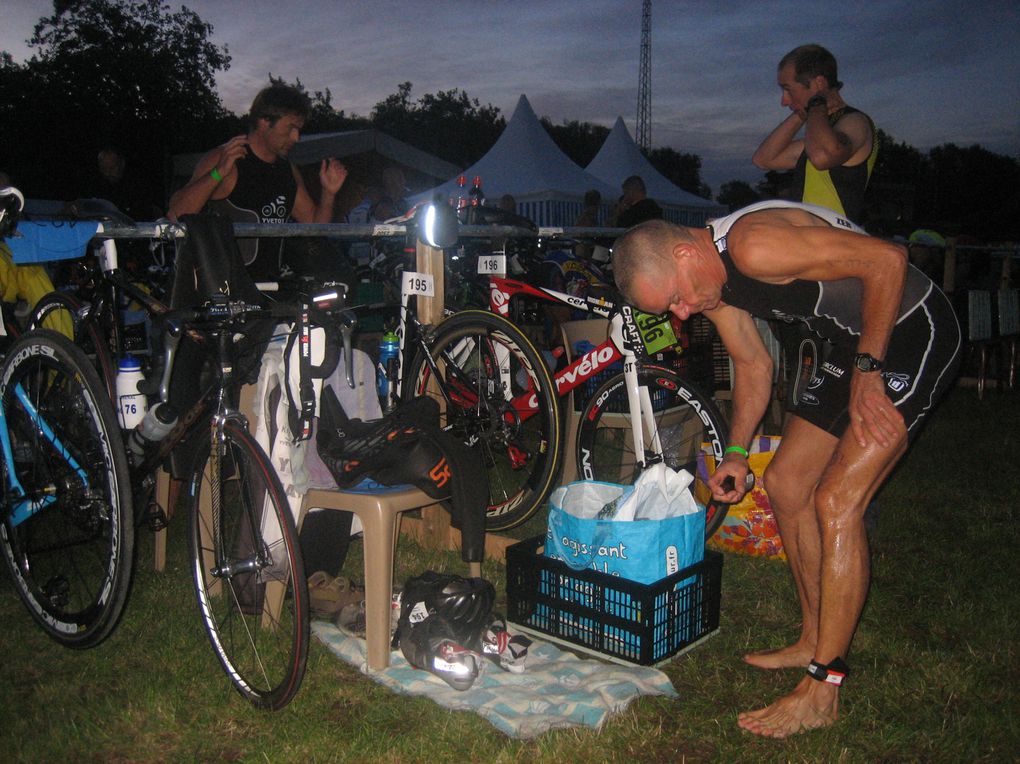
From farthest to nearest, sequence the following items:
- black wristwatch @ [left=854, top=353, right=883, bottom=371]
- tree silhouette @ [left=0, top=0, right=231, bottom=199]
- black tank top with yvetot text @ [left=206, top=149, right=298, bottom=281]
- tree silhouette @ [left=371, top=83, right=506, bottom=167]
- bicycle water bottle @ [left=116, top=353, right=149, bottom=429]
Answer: tree silhouette @ [left=371, top=83, right=506, bottom=167], tree silhouette @ [left=0, top=0, right=231, bottom=199], black tank top with yvetot text @ [left=206, top=149, right=298, bottom=281], bicycle water bottle @ [left=116, top=353, right=149, bottom=429], black wristwatch @ [left=854, top=353, right=883, bottom=371]

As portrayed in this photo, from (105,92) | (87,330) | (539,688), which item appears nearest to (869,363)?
(539,688)

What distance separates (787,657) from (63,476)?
2.95 metres

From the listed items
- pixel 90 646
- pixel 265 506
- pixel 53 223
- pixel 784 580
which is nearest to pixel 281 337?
pixel 265 506

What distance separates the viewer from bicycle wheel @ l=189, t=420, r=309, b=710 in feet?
8.21

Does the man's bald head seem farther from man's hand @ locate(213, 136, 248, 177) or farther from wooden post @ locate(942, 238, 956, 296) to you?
wooden post @ locate(942, 238, 956, 296)

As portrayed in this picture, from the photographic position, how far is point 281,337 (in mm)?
3232

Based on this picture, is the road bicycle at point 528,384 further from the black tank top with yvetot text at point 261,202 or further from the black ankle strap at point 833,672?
the black ankle strap at point 833,672

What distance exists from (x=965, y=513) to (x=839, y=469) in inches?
113

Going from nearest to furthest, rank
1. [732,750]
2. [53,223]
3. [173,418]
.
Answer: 1. [732,750]
2. [173,418]
3. [53,223]

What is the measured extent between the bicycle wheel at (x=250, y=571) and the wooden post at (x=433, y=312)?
3.41ft

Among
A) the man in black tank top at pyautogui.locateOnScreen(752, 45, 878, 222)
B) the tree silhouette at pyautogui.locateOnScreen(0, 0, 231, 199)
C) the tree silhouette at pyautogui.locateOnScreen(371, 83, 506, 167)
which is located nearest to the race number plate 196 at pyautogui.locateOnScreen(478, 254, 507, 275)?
the man in black tank top at pyautogui.locateOnScreen(752, 45, 878, 222)

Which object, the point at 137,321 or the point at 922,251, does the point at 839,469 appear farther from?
the point at 922,251

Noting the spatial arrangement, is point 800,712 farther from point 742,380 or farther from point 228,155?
point 228,155

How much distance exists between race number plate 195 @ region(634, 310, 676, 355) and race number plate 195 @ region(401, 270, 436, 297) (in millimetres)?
1047
